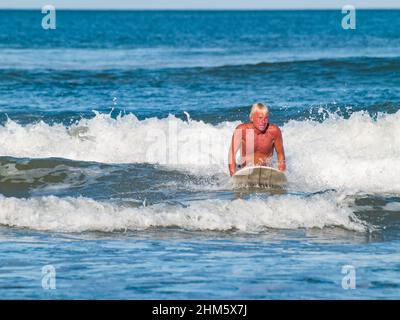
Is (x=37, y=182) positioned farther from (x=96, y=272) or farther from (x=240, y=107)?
(x=240, y=107)

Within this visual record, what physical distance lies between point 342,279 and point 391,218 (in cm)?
287

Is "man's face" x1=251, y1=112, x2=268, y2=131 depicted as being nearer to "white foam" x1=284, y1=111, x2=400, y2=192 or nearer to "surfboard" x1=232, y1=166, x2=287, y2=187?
"surfboard" x1=232, y1=166, x2=287, y2=187

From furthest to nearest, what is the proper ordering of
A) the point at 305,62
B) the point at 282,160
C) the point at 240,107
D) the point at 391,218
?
the point at 305,62, the point at 240,107, the point at 282,160, the point at 391,218

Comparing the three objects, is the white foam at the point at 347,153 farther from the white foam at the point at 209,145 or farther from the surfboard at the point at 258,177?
the surfboard at the point at 258,177

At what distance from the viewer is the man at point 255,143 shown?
38.3 feet

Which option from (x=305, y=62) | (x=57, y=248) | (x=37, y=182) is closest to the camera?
(x=57, y=248)

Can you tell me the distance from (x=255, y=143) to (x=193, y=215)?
6.32 ft

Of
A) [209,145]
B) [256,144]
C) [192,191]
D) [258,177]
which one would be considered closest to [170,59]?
[209,145]

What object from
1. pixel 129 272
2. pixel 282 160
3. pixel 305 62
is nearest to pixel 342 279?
pixel 129 272

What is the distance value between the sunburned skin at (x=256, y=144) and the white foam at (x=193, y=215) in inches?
46.0

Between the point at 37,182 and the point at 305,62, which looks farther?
the point at 305,62

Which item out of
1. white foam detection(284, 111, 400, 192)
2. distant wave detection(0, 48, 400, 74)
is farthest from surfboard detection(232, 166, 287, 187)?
distant wave detection(0, 48, 400, 74)
